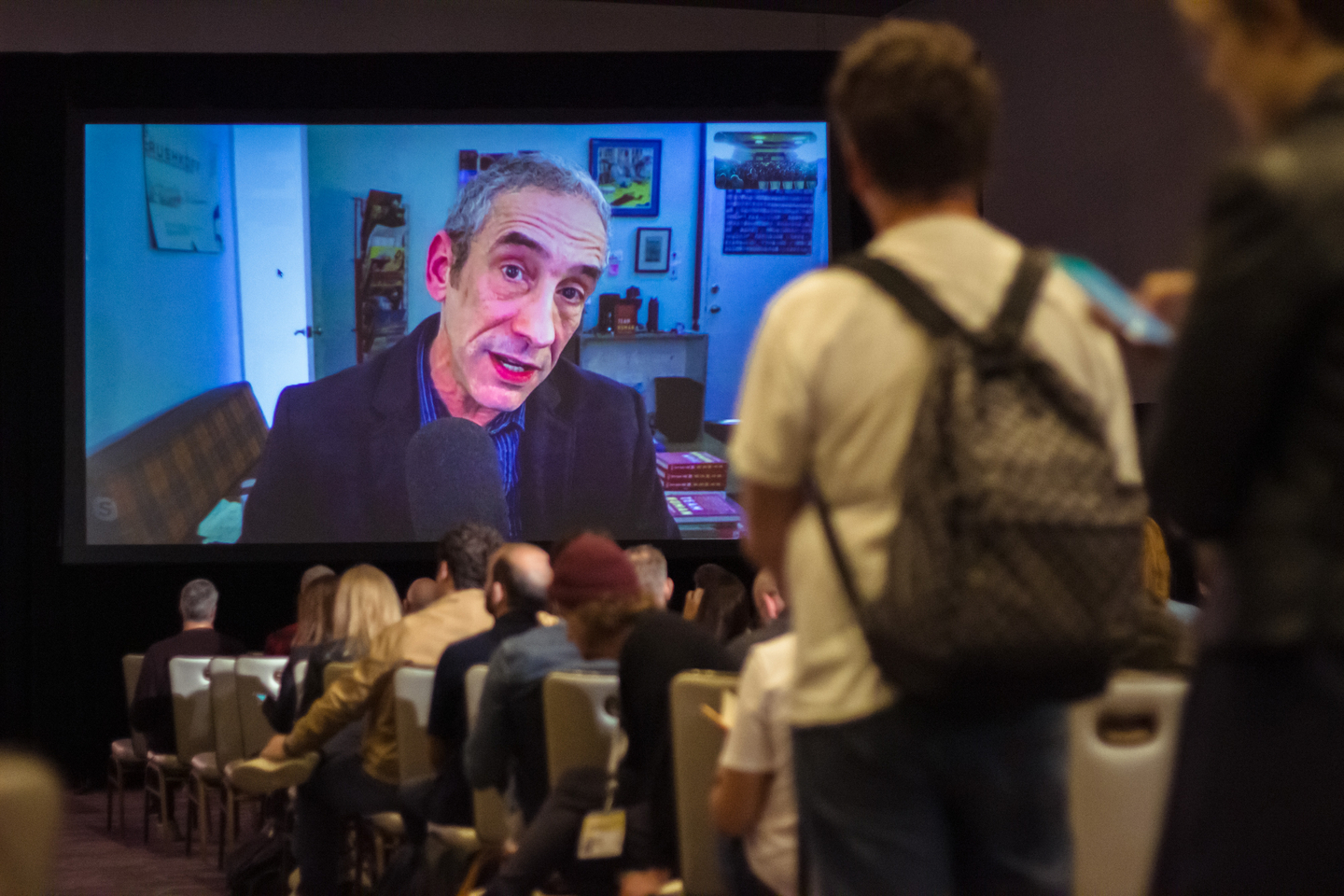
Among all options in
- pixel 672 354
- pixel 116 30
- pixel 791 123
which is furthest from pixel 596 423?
pixel 116 30

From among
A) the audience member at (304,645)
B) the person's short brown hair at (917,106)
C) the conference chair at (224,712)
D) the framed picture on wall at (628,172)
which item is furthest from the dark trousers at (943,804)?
the framed picture on wall at (628,172)

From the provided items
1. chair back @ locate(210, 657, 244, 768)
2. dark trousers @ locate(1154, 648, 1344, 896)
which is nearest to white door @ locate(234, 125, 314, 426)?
chair back @ locate(210, 657, 244, 768)

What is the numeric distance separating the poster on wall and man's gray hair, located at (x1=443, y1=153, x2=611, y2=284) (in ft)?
4.01

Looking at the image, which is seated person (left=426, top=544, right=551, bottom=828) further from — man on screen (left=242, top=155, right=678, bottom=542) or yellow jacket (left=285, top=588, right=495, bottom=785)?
man on screen (left=242, top=155, right=678, bottom=542)

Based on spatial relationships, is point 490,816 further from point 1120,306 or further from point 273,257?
point 273,257

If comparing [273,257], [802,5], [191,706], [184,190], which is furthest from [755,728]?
[802,5]

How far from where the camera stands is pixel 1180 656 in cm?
249

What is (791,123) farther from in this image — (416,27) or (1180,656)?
(1180,656)

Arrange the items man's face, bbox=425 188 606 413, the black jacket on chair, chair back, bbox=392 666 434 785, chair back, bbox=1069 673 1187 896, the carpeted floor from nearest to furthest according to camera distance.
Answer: the black jacket on chair, chair back, bbox=1069 673 1187 896, chair back, bbox=392 666 434 785, the carpeted floor, man's face, bbox=425 188 606 413

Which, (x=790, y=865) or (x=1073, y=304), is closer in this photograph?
(x=1073, y=304)

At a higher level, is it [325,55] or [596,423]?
[325,55]

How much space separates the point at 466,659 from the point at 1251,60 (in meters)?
2.71

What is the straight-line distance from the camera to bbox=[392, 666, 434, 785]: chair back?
11.7 feet

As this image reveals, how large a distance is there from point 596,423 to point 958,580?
606cm
